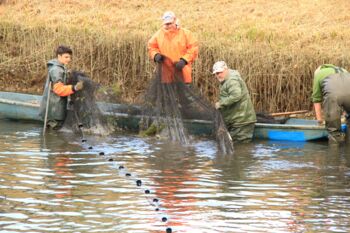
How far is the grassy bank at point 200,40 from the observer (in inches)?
680

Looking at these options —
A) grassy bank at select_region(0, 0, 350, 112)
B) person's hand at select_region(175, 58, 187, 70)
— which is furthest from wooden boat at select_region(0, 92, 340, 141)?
grassy bank at select_region(0, 0, 350, 112)

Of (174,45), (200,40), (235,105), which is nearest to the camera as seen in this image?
(235,105)

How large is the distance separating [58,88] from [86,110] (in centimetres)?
55

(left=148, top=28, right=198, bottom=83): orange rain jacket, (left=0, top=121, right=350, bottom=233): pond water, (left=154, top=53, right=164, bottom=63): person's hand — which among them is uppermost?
(left=148, top=28, right=198, bottom=83): orange rain jacket

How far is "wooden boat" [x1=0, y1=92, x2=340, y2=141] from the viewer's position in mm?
15375

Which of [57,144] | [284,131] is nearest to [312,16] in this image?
[284,131]

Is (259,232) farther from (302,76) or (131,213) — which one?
(302,76)

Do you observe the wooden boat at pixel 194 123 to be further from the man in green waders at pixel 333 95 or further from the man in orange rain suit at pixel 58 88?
the man in orange rain suit at pixel 58 88

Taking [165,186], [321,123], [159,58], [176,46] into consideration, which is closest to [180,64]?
[159,58]

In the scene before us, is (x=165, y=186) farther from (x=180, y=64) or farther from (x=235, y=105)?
(x=180, y=64)

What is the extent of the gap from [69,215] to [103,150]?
14.0 feet

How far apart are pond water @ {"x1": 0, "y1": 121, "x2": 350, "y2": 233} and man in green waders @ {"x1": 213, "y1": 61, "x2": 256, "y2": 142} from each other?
29 cm

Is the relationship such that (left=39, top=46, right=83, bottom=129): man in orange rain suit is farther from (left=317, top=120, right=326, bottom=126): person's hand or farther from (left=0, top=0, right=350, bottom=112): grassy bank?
(left=317, top=120, right=326, bottom=126): person's hand

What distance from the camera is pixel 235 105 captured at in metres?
15.2
